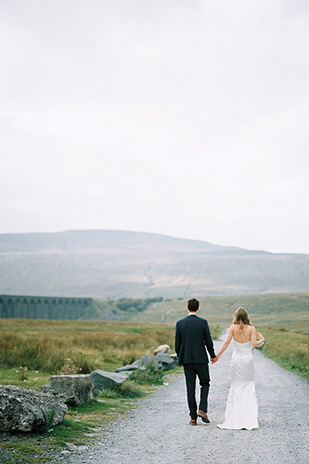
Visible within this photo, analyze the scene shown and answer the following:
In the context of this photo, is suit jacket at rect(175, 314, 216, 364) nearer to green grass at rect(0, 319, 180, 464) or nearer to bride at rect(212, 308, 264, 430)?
bride at rect(212, 308, 264, 430)

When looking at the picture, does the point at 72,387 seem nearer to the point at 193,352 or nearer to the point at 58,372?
the point at 193,352

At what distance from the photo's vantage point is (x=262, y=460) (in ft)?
22.1

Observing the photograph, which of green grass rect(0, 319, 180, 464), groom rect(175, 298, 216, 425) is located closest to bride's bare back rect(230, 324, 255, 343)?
groom rect(175, 298, 216, 425)

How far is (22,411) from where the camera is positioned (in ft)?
24.8

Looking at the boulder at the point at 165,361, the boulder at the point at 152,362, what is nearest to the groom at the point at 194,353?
the boulder at the point at 152,362

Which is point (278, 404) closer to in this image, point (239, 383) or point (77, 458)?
point (239, 383)

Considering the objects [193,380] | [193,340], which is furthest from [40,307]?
[193,340]

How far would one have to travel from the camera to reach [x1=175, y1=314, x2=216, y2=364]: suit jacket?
9.12m

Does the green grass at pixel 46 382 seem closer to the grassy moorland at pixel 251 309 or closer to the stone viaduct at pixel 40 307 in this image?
the stone viaduct at pixel 40 307

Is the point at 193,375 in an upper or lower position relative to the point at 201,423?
upper

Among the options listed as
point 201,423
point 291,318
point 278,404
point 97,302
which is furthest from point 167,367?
point 97,302

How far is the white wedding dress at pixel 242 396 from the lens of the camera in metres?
8.89

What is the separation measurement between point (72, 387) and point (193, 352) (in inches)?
108

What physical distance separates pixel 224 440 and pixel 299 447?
1090 mm
